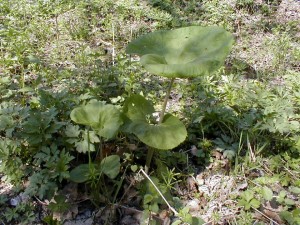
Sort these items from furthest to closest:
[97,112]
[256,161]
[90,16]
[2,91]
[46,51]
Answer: [90,16], [46,51], [2,91], [256,161], [97,112]

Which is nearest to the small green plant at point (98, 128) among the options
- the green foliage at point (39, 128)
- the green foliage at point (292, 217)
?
the green foliage at point (39, 128)

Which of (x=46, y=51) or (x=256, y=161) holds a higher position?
(x=46, y=51)

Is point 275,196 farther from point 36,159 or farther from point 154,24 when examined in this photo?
point 154,24

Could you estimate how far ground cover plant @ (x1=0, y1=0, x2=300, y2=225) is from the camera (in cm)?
201

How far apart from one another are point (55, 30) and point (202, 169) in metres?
2.47

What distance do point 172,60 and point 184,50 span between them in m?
0.10

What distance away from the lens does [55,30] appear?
3.90 m

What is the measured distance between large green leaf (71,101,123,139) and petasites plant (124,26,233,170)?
0.12 m

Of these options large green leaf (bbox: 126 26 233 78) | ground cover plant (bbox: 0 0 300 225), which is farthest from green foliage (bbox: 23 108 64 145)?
large green leaf (bbox: 126 26 233 78)

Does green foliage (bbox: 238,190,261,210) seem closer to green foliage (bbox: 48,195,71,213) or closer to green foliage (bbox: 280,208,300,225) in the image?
green foliage (bbox: 280,208,300,225)

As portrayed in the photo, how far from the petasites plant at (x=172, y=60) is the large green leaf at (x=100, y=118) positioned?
0.12 m

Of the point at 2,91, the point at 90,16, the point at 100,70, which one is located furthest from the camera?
the point at 90,16

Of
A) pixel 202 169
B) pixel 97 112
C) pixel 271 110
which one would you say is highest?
pixel 97 112

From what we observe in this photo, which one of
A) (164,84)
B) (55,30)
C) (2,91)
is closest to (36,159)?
(2,91)
